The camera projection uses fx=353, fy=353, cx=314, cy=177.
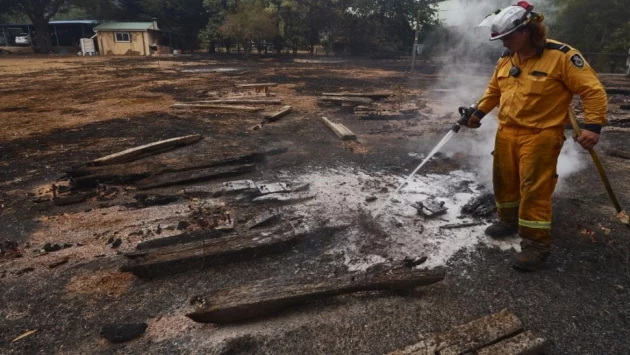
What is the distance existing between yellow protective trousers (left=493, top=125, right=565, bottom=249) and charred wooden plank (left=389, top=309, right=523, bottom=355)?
1.05 metres

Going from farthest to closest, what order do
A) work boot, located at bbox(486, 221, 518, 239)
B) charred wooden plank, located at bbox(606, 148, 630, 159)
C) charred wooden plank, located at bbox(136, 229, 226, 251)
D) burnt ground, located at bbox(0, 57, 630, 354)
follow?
charred wooden plank, located at bbox(606, 148, 630, 159) < work boot, located at bbox(486, 221, 518, 239) < charred wooden plank, located at bbox(136, 229, 226, 251) < burnt ground, located at bbox(0, 57, 630, 354)

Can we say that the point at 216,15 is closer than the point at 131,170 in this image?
No

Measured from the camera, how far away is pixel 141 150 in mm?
5910

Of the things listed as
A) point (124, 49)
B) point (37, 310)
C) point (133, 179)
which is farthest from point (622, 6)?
point (124, 49)

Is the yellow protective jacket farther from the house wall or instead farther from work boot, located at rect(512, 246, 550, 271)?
the house wall

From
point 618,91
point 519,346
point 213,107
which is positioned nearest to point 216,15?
point 213,107

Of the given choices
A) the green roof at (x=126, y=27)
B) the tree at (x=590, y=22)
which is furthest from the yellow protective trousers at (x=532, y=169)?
the green roof at (x=126, y=27)

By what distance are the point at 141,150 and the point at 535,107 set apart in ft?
18.4

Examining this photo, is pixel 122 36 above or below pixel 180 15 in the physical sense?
below

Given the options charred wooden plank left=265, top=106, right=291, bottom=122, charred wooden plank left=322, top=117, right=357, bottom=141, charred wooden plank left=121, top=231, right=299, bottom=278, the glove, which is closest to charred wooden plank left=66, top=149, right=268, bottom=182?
charred wooden plank left=322, top=117, right=357, bottom=141

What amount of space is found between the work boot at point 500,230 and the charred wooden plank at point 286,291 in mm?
1114

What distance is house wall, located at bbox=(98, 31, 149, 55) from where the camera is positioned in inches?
1403

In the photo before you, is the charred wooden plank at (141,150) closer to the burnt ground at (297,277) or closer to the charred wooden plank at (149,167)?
the charred wooden plank at (149,167)

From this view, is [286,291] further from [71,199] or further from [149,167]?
[149,167]
